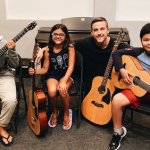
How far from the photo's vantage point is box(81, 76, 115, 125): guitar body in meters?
1.86

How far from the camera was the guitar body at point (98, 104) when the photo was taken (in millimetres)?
1858

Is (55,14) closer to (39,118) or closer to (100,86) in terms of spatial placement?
(100,86)

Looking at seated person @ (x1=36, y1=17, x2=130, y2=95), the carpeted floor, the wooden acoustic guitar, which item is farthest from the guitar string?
the carpeted floor

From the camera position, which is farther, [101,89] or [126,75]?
[101,89]

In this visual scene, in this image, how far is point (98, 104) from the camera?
190 centimetres

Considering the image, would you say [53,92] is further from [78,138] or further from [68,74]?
[78,138]

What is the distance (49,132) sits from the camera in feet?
6.23

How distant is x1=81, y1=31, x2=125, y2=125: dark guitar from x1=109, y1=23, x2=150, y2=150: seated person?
193mm

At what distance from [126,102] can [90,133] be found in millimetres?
578

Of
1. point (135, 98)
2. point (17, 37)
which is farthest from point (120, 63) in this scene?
point (17, 37)

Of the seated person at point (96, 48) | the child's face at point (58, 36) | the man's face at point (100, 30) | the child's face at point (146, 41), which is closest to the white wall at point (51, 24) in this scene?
the seated person at point (96, 48)

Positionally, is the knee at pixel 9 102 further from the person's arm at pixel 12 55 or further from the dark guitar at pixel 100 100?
the dark guitar at pixel 100 100

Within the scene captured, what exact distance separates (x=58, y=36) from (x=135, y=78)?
890 millimetres

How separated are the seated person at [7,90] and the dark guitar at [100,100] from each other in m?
0.80
